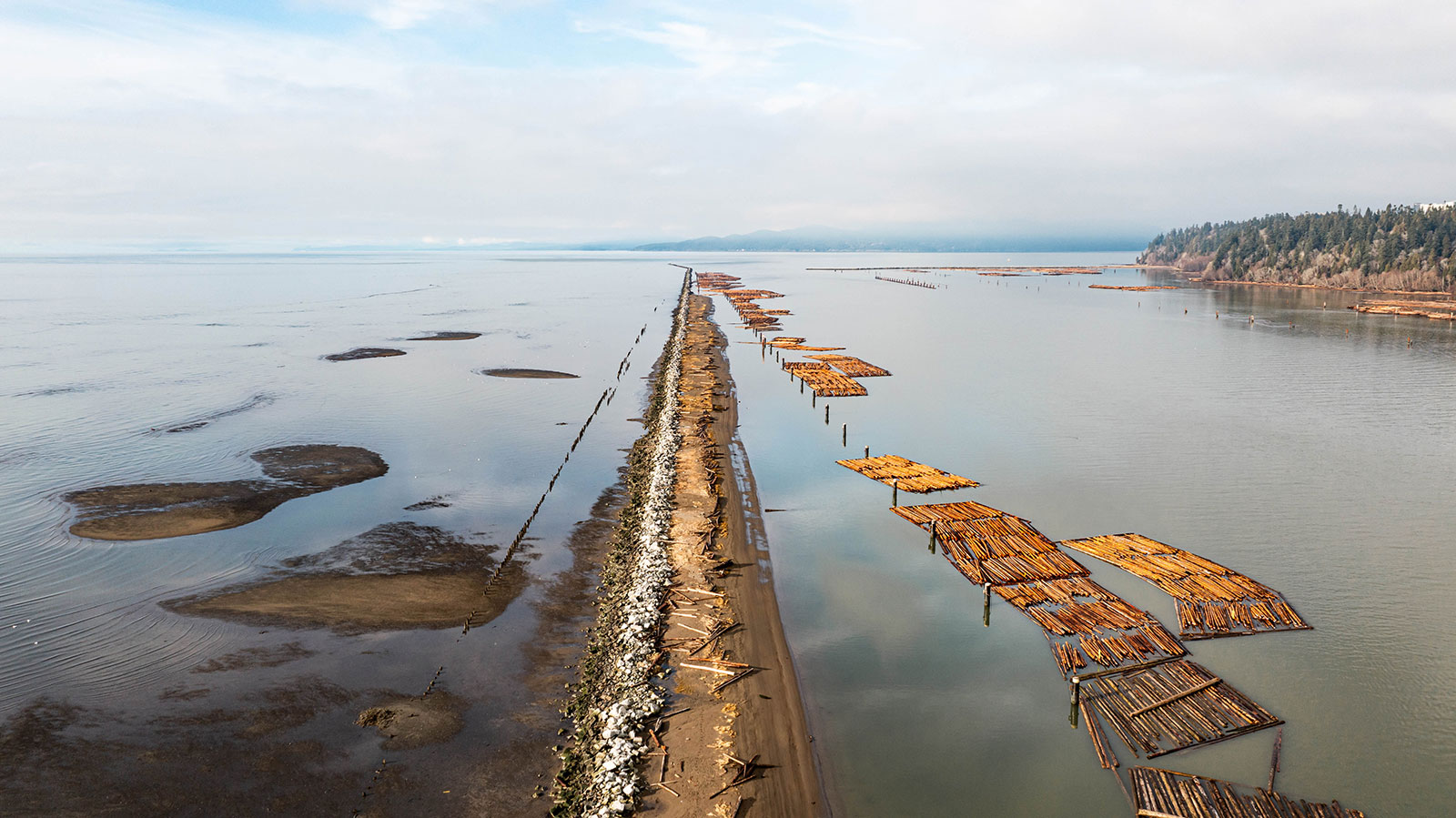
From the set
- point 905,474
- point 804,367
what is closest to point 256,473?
point 905,474

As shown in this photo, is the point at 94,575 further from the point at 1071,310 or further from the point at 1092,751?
the point at 1071,310

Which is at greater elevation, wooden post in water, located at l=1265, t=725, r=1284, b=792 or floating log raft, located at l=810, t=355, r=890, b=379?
floating log raft, located at l=810, t=355, r=890, b=379

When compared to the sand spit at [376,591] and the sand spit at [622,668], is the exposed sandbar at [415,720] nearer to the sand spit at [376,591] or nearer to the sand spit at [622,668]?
the sand spit at [622,668]

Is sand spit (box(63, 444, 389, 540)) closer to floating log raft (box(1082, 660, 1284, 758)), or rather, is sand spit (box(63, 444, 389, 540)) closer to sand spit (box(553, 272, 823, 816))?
sand spit (box(553, 272, 823, 816))

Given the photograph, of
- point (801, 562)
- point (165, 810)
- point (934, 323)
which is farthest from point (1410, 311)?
point (165, 810)

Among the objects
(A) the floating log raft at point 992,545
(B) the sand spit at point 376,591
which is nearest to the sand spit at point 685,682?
(B) the sand spit at point 376,591

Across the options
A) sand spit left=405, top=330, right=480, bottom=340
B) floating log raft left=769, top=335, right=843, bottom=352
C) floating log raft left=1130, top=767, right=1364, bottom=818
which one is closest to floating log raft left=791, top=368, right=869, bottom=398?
floating log raft left=769, top=335, right=843, bottom=352
